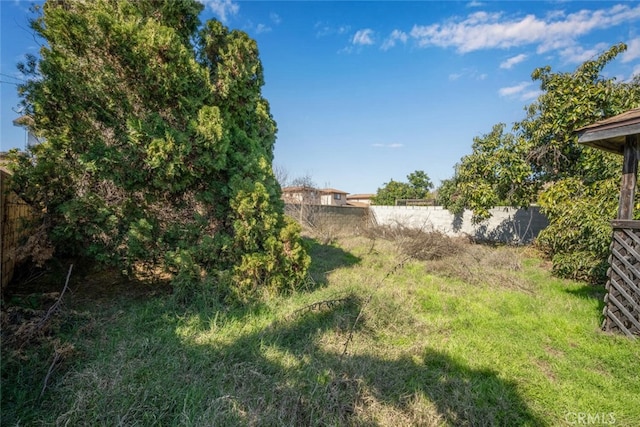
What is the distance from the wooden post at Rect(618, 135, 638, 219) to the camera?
3277 mm

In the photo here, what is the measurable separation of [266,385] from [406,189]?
94.2 feet

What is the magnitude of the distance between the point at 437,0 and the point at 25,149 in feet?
25.2

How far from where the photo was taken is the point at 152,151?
3.43 metres

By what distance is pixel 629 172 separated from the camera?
3.30 m

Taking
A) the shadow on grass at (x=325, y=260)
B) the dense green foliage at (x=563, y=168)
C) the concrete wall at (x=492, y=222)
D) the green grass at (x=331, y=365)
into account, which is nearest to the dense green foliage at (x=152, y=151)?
the green grass at (x=331, y=365)

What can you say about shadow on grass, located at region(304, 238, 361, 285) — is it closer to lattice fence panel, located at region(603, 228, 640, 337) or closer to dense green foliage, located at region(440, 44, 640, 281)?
lattice fence panel, located at region(603, 228, 640, 337)

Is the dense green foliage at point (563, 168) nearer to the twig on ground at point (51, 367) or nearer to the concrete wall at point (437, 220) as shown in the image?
the concrete wall at point (437, 220)

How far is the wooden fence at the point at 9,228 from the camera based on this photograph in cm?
330

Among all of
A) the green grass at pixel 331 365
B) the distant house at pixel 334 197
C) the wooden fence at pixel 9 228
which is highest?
the distant house at pixel 334 197

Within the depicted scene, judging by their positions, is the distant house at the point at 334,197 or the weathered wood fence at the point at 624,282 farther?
the distant house at the point at 334,197

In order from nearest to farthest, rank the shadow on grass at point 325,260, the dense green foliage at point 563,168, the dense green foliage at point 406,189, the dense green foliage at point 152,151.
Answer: the dense green foliage at point 152,151 → the shadow on grass at point 325,260 → the dense green foliage at point 563,168 → the dense green foliage at point 406,189

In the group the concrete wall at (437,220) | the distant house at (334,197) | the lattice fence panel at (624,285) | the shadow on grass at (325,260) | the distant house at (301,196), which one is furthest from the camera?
the distant house at (334,197)

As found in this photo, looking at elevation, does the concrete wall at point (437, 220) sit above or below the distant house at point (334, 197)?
below

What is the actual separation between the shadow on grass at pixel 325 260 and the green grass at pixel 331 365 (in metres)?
0.90
